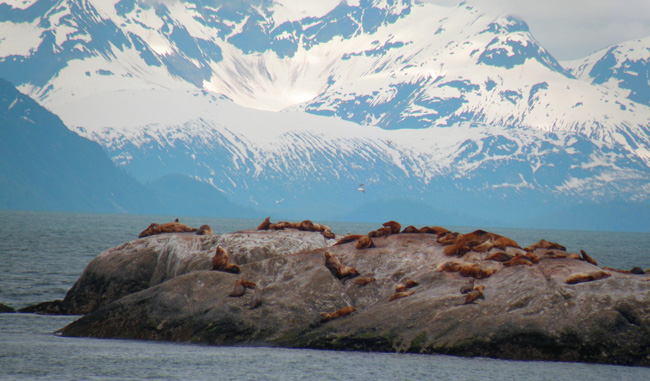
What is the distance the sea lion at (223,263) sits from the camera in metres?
31.0

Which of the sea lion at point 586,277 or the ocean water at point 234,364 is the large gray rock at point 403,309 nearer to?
the sea lion at point 586,277

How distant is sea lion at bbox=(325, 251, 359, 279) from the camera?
30.3 metres

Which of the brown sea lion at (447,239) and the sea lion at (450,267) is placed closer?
the sea lion at (450,267)

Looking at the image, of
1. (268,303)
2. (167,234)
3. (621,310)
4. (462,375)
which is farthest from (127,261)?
(621,310)

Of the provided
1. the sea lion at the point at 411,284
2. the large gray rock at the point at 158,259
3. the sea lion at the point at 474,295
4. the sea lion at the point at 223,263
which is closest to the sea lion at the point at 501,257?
the sea lion at the point at 474,295

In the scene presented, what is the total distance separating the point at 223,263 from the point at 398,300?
733cm

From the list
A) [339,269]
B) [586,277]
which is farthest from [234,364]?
[586,277]

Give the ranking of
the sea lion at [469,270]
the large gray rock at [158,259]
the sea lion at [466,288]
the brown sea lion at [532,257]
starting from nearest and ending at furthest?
the sea lion at [466,288] < the sea lion at [469,270] < the brown sea lion at [532,257] < the large gray rock at [158,259]

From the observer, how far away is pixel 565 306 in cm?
2550

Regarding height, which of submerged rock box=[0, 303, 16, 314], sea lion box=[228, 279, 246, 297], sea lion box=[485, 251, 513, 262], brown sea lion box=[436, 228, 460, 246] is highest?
brown sea lion box=[436, 228, 460, 246]

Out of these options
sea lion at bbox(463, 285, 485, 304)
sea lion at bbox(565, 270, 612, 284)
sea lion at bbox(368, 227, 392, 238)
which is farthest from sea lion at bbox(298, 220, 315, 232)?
sea lion at bbox(565, 270, 612, 284)

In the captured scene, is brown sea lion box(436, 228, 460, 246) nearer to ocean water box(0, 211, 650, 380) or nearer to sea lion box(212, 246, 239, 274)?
ocean water box(0, 211, 650, 380)

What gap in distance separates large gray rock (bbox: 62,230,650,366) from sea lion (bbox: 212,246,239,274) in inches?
16.9

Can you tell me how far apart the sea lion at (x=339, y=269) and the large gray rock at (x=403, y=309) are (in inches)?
9.3
